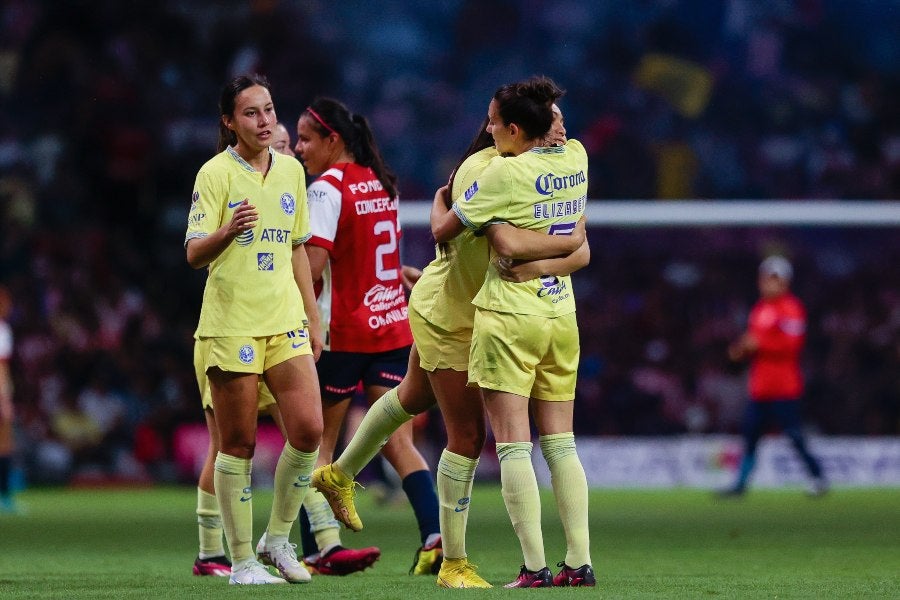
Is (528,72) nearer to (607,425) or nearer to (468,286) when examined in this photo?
(607,425)

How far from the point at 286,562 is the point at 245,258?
1332mm

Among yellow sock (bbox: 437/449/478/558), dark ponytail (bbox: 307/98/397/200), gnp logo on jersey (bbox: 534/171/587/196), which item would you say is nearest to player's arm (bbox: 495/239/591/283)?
gnp logo on jersey (bbox: 534/171/587/196)

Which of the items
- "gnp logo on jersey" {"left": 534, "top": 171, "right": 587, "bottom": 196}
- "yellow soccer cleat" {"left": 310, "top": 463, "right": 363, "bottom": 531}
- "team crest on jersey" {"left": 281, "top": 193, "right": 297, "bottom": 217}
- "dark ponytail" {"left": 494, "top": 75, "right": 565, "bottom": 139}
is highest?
"dark ponytail" {"left": 494, "top": 75, "right": 565, "bottom": 139}

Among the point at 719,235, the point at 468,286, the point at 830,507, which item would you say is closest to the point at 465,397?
the point at 468,286

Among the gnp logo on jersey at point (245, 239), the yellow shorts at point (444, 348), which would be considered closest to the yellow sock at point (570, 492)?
the yellow shorts at point (444, 348)

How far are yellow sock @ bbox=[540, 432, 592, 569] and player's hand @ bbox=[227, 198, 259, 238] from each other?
1.44 metres

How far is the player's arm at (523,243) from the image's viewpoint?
579 centimetres

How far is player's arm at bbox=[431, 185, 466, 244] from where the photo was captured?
5922 mm

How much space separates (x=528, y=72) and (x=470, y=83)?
0.76 metres

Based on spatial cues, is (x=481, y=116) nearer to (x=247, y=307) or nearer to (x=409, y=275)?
(x=409, y=275)

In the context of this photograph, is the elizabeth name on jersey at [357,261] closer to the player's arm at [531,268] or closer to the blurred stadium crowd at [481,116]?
the player's arm at [531,268]

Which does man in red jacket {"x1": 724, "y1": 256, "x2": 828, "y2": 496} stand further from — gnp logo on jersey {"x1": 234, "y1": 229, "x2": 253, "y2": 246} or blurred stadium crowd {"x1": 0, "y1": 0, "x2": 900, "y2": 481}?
gnp logo on jersey {"x1": 234, "y1": 229, "x2": 253, "y2": 246}

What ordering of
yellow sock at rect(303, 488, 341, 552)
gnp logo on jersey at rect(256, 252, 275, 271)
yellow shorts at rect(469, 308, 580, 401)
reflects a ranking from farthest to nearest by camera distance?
yellow sock at rect(303, 488, 341, 552) → gnp logo on jersey at rect(256, 252, 275, 271) → yellow shorts at rect(469, 308, 580, 401)

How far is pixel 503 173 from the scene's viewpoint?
228 inches
